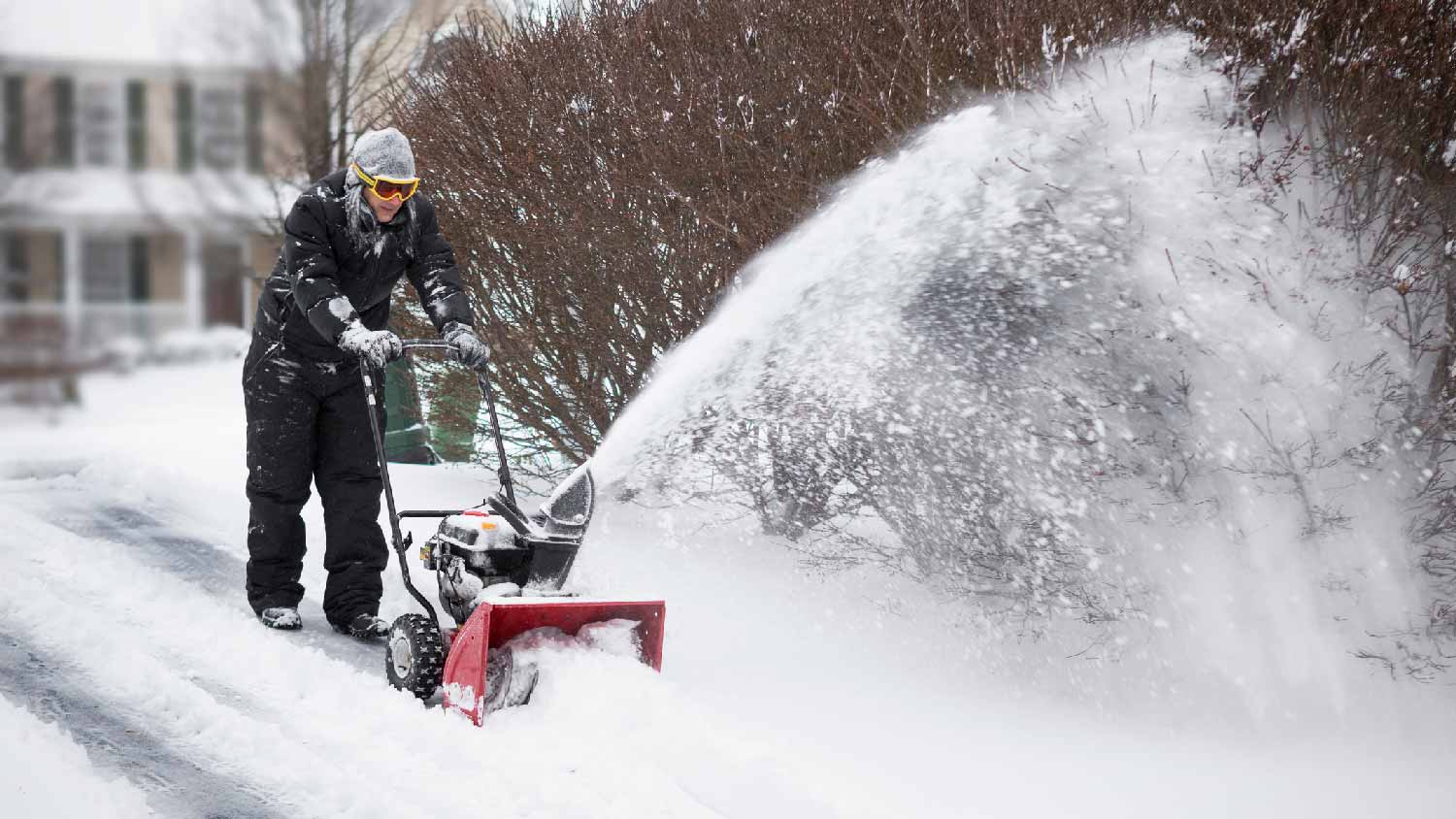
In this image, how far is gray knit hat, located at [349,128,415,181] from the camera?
3.94 m

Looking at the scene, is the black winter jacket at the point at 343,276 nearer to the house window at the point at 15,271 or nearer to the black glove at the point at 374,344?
the black glove at the point at 374,344

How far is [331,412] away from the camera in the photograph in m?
4.53

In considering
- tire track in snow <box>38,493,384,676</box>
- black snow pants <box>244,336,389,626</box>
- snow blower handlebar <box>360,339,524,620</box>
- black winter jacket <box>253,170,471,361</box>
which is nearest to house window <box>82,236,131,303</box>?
snow blower handlebar <box>360,339,524,620</box>

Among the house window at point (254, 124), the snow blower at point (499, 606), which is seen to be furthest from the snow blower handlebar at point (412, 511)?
the house window at point (254, 124)

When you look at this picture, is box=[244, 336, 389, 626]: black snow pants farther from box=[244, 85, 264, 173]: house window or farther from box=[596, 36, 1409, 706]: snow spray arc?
box=[244, 85, 264, 173]: house window

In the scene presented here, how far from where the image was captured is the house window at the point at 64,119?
2.90 ft

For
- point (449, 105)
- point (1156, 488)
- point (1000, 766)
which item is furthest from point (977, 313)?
point (449, 105)

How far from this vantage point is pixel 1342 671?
416 cm

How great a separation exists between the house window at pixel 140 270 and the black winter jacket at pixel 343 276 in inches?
126

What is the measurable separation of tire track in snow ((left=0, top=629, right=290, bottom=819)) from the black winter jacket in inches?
52.4

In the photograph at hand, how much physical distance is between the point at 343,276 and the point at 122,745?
1.78 meters

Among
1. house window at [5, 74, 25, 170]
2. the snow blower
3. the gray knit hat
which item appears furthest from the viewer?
the gray knit hat

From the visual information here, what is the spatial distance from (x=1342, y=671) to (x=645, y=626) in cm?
243

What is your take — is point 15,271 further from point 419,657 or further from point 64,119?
point 419,657
